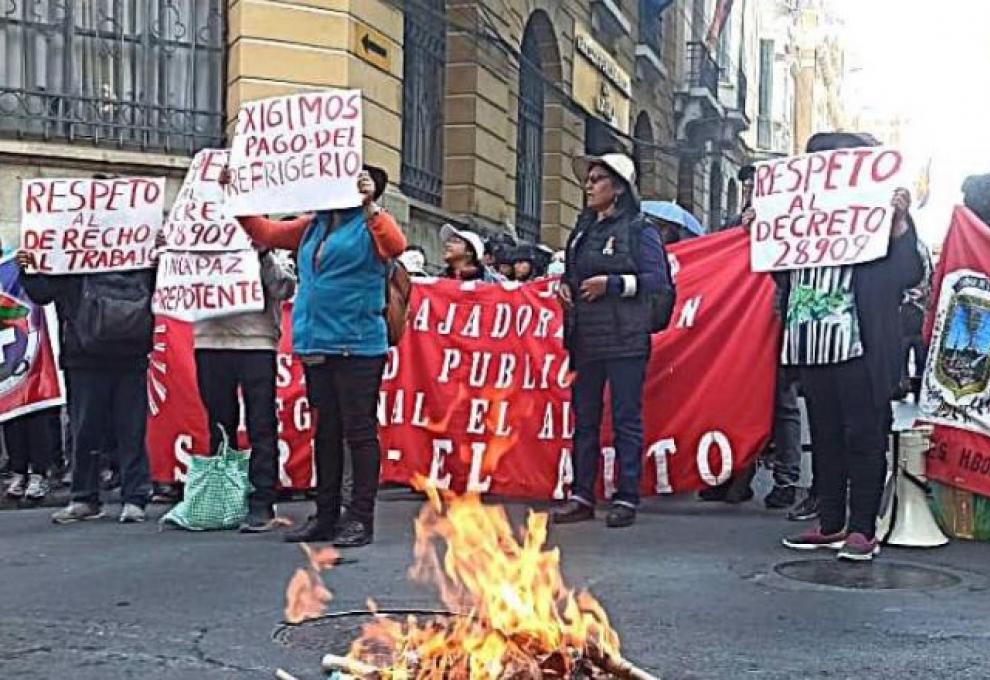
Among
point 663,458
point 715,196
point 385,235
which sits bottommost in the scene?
point 663,458

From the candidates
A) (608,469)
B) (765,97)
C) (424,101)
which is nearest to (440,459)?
(608,469)

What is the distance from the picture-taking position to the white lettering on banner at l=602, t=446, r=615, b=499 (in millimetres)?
7523

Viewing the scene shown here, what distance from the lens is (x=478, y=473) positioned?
25.6ft

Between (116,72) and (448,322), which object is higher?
(116,72)

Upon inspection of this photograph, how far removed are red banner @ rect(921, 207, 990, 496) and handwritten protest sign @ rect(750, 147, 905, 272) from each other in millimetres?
954

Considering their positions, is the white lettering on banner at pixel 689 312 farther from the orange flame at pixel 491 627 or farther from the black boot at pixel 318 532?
the orange flame at pixel 491 627

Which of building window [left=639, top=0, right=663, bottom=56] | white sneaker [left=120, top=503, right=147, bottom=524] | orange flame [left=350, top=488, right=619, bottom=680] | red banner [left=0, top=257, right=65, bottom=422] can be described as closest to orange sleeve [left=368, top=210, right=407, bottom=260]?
orange flame [left=350, top=488, right=619, bottom=680]

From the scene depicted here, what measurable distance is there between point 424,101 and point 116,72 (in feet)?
15.1

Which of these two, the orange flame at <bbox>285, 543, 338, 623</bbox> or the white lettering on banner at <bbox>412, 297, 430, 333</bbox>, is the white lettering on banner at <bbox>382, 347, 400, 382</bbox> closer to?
the white lettering on banner at <bbox>412, 297, 430, 333</bbox>

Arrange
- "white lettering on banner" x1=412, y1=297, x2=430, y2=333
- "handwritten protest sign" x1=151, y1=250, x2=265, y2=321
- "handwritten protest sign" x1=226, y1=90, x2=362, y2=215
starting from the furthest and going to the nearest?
"white lettering on banner" x1=412, y1=297, x2=430, y2=333
"handwritten protest sign" x1=151, y1=250, x2=265, y2=321
"handwritten protest sign" x1=226, y1=90, x2=362, y2=215

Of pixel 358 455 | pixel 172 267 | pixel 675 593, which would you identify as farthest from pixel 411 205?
pixel 675 593

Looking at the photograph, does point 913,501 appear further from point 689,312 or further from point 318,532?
point 318,532

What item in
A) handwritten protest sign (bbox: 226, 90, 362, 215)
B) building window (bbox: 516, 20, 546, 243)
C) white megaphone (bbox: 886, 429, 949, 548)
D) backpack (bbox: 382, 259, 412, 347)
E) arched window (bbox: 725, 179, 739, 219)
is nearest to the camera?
handwritten protest sign (bbox: 226, 90, 362, 215)

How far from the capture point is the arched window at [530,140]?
19125mm
